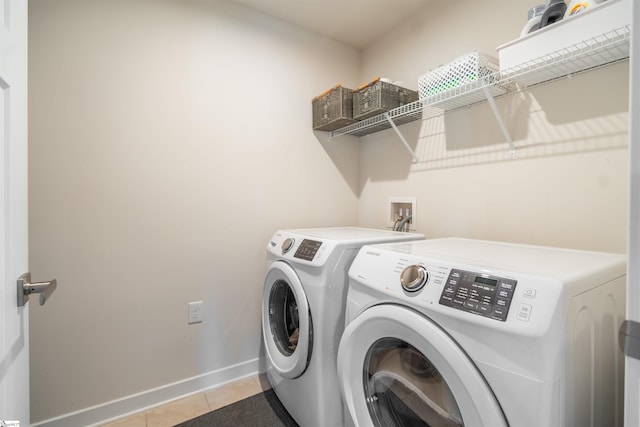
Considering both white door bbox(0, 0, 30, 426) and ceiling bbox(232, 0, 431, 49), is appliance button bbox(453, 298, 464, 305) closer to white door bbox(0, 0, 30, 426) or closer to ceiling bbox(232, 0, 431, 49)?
Answer: white door bbox(0, 0, 30, 426)

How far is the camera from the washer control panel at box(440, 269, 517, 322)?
646 millimetres

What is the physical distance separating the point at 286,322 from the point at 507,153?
1.41 m

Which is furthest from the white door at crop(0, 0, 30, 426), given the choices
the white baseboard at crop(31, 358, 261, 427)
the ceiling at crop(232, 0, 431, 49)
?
the ceiling at crop(232, 0, 431, 49)

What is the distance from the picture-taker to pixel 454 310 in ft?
2.30

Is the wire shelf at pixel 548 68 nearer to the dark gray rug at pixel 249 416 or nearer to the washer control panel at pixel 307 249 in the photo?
the washer control panel at pixel 307 249

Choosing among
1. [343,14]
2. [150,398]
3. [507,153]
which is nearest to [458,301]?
[507,153]

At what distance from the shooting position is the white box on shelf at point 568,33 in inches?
35.9

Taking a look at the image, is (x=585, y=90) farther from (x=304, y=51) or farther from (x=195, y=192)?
(x=195, y=192)

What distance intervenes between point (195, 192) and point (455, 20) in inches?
68.3

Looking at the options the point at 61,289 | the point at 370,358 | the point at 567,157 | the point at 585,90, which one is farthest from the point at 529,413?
the point at 61,289

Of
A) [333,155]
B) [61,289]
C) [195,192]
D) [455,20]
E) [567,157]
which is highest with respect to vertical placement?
[455,20]

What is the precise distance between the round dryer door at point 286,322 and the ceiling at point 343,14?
1.57 m

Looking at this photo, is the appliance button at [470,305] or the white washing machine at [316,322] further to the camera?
the white washing machine at [316,322]

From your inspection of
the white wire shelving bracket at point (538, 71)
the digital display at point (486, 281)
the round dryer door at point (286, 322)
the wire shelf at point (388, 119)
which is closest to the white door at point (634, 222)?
the digital display at point (486, 281)
